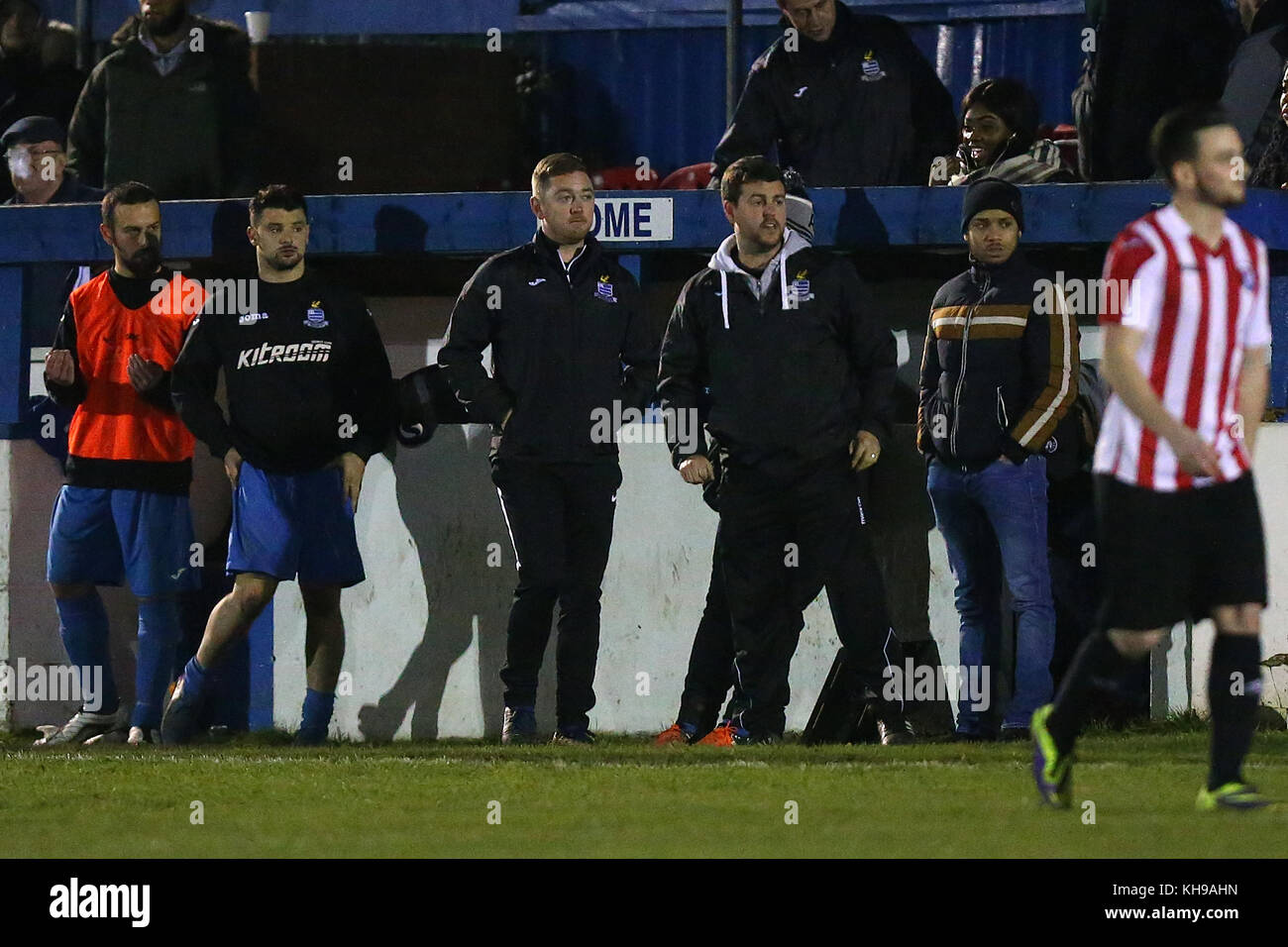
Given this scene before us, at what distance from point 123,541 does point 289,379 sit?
3.16 feet

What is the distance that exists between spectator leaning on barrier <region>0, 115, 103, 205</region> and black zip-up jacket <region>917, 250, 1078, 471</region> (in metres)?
3.98

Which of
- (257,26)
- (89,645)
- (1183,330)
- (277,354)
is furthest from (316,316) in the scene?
(1183,330)

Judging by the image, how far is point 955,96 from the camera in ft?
42.4

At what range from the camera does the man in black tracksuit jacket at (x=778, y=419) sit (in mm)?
7902

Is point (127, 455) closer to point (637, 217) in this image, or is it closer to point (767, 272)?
point (637, 217)

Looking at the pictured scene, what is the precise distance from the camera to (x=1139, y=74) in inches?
364

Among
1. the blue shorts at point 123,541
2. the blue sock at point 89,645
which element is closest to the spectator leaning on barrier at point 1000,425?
the blue shorts at point 123,541

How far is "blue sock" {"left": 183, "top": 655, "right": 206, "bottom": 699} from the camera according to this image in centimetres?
871

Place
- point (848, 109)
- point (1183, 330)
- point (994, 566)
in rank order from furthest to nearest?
point (848, 109), point (994, 566), point (1183, 330)

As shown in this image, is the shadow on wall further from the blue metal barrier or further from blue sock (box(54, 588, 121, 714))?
blue sock (box(54, 588, 121, 714))

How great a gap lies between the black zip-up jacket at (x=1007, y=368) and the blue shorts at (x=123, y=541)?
10.1 ft

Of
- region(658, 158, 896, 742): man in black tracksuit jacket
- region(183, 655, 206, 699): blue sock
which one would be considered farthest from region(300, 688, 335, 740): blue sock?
region(658, 158, 896, 742): man in black tracksuit jacket

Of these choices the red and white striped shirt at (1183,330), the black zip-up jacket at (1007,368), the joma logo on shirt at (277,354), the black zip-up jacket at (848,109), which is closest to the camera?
the red and white striped shirt at (1183,330)

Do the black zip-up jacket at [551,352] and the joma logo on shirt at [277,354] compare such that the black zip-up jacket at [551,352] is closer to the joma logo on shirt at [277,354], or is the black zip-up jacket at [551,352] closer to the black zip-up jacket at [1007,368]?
the joma logo on shirt at [277,354]
